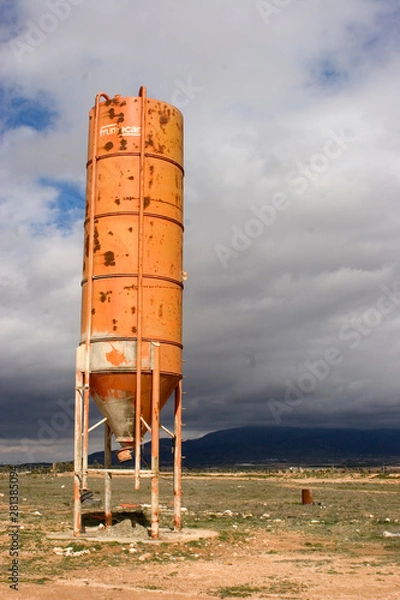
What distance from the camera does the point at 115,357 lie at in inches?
825

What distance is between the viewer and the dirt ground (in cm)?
1358

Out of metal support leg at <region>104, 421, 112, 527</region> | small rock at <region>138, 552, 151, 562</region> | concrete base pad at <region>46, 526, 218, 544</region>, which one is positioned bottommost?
small rock at <region>138, 552, 151, 562</region>

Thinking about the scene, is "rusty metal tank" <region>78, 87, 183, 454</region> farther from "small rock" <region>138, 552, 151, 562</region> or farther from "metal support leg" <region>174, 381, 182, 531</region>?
"small rock" <region>138, 552, 151, 562</region>

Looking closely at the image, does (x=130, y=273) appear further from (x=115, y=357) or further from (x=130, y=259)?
(x=115, y=357)

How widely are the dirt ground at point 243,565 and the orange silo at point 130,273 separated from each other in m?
3.40

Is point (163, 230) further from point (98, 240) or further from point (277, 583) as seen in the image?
point (277, 583)

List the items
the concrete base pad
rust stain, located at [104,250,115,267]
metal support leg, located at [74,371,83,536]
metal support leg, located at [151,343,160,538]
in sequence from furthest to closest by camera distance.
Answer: rust stain, located at [104,250,115,267], metal support leg, located at [74,371,83,536], metal support leg, located at [151,343,160,538], the concrete base pad

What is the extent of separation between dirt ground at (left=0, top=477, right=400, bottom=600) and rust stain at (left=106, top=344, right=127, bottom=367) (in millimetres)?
5006

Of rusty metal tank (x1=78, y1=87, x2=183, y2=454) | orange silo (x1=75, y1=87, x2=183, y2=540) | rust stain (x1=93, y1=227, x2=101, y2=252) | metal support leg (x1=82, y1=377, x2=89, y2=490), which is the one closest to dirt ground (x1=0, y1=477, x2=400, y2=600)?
metal support leg (x1=82, y1=377, x2=89, y2=490)

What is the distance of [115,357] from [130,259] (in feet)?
9.71

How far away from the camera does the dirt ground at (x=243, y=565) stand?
13.6 meters

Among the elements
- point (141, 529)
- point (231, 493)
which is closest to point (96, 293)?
point (141, 529)

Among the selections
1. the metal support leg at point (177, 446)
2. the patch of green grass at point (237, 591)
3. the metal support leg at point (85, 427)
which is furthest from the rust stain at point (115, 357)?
the patch of green grass at point (237, 591)

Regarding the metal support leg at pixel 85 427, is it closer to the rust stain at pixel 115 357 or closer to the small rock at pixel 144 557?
the rust stain at pixel 115 357
